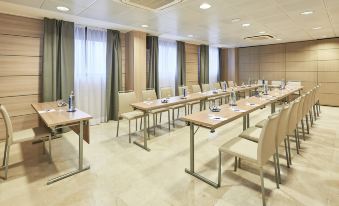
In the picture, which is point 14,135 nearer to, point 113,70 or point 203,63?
point 113,70

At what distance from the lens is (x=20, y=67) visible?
160 inches

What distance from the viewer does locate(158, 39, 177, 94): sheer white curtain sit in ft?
22.5

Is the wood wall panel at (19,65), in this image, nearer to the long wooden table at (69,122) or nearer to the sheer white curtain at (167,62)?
the long wooden table at (69,122)

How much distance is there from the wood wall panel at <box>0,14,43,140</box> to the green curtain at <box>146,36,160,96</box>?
9.28 feet

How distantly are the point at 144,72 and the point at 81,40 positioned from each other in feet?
5.84

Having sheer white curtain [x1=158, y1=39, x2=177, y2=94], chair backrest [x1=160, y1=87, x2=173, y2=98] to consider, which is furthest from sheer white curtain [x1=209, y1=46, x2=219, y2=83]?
chair backrest [x1=160, y1=87, x2=173, y2=98]

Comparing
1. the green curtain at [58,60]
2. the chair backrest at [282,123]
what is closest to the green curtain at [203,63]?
the green curtain at [58,60]

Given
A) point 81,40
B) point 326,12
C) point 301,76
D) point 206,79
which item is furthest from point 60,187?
point 301,76

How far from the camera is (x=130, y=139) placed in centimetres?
390

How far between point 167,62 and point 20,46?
4.15 m

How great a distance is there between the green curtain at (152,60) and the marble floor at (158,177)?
282 centimetres

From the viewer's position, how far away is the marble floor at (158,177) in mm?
2119

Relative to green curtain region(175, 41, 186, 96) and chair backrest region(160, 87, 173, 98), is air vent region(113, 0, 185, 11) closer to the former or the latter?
chair backrest region(160, 87, 173, 98)

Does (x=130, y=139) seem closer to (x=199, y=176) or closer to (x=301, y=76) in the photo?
(x=199, y=176)
